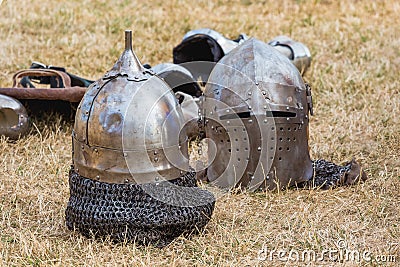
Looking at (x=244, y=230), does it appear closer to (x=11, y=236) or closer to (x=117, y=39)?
(x=11, y=236)

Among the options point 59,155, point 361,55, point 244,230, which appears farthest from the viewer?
point 361,55

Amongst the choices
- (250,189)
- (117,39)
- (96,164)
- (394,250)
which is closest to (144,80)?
(96,164)

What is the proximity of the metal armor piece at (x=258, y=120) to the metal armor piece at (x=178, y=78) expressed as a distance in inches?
49.1

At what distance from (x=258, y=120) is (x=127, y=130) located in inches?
51.7

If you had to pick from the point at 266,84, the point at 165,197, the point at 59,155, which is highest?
the point at 266,84

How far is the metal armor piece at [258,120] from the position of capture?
190 inches

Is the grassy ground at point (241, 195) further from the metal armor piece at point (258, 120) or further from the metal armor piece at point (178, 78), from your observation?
the metal armor piece at point (178, 78)

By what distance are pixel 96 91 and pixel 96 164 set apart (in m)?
0.43

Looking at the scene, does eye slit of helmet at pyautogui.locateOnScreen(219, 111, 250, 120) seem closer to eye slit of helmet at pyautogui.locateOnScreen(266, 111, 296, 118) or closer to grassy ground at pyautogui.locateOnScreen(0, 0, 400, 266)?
eye slit of helmet at pyautogui.locateOnScreen(266, 111, 296, 118)

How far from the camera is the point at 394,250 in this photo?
389cm

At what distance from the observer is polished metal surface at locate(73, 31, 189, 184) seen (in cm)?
380

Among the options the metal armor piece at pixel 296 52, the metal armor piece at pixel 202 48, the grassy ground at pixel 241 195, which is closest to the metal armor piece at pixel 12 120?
the grassy ground at pixel 241 195

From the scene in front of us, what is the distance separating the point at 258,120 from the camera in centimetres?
480

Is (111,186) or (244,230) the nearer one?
(111,186)
